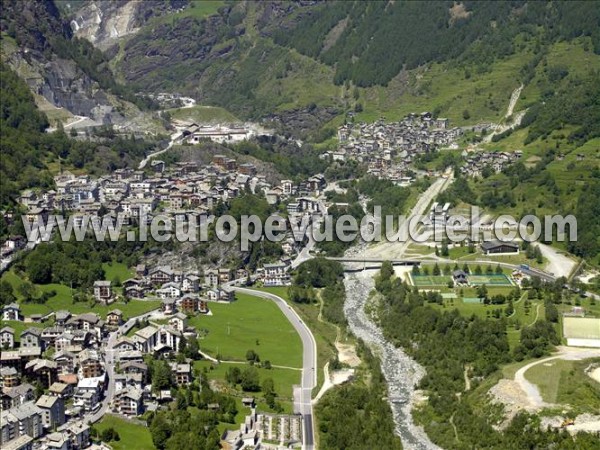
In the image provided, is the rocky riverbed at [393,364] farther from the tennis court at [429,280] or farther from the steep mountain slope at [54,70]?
the steep mountain slope at [54,70]

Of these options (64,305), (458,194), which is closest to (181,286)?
(64,305)

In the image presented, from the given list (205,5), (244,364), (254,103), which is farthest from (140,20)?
(244,364)

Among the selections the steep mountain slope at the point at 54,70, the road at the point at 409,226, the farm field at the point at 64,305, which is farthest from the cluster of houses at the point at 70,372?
the steep mountain slope at the point at 54,70

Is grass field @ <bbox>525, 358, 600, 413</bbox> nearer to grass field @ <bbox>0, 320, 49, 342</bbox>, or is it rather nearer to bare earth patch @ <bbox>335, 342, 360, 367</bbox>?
bare earth patch @ <bbox>335, 342, 360, 367</bbox>

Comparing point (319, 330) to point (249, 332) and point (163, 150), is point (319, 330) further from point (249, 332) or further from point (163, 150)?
point (163, 150)

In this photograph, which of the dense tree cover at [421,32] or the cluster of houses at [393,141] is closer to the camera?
the cluster of houses at [393,141]
